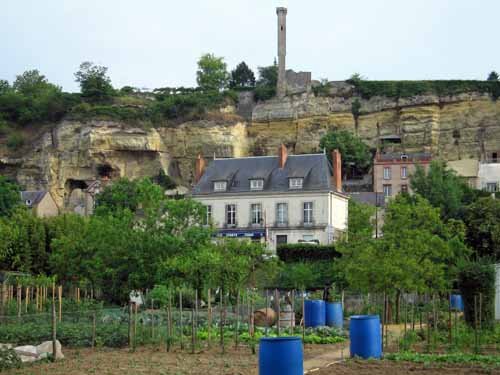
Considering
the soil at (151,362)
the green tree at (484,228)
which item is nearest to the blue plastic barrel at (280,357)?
the soil at (151,362)

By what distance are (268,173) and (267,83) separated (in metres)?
40.7

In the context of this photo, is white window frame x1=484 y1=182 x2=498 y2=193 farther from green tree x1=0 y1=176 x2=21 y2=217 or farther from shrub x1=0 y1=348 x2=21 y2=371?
shrub x1=0 y1=348 x2=21 y2=371

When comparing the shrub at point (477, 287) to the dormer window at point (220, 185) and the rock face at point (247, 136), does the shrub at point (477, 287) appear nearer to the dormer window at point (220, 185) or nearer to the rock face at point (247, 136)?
the dormer window at point (220, 185)

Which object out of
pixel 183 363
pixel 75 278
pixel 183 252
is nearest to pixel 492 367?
pixel 183 363

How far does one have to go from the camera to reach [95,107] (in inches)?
3332

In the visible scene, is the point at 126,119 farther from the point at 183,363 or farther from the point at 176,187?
the point at 183,363

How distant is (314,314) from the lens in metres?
28.8

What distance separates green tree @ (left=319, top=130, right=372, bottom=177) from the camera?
80.2 metres

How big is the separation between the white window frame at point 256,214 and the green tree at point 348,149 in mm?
22939

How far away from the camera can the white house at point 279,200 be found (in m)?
56.4

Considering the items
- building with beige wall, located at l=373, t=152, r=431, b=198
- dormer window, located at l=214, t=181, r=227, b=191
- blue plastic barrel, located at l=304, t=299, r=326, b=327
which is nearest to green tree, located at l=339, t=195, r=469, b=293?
blue plastic barrel, located at l=304, t=299, r=326, b=327

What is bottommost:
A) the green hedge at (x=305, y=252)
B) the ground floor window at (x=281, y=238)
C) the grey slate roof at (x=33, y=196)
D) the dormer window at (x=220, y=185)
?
the green hedge at (x=305, y=252)

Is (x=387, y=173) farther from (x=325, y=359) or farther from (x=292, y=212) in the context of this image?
(x=325, y=359)

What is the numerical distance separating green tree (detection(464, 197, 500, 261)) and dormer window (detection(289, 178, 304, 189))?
12.2 m
